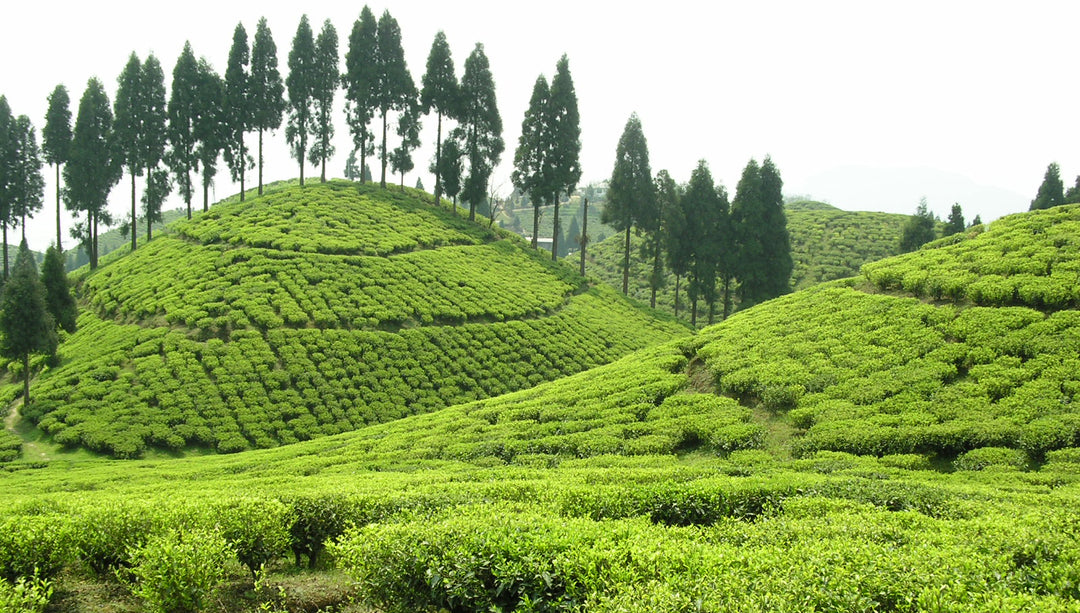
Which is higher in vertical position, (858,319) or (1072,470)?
(858,319)

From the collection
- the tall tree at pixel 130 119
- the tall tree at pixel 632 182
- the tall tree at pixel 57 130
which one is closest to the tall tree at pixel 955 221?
the tall tree at pixel 632 182

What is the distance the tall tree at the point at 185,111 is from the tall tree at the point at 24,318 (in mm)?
23208

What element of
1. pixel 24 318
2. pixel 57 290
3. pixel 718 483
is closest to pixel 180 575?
pixel 718 483

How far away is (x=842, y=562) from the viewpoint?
587 cm

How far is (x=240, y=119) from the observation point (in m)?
45.8

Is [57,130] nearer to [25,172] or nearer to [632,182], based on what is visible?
[25,172]

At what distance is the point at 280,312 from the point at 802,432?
22.8 m

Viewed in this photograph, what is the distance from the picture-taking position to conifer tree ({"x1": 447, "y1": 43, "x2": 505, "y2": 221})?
4797 cm

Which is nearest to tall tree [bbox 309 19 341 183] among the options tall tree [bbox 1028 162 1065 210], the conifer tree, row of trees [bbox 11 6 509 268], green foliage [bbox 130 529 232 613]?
row of trees [bbox 11 6 509 268]

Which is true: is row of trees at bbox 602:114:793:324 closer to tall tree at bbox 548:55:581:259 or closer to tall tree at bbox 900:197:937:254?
tall tree at bbox 548:55:581:259

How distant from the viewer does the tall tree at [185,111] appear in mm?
43688

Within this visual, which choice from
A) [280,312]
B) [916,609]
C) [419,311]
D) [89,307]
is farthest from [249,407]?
[916,609]

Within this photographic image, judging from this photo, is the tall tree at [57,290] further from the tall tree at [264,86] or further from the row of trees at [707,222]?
the row of trees at [707,222]

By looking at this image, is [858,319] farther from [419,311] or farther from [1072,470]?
[419,311]
